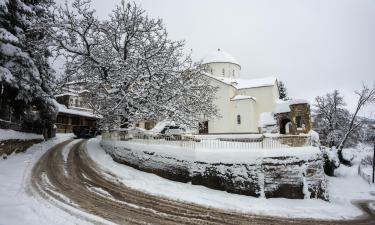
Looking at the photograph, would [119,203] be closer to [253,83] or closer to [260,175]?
[260,175]

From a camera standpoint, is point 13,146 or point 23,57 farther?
point 23,57

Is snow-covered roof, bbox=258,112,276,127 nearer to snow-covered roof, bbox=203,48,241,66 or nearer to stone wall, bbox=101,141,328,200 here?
snow-covered roof, bbox=203,48,241,66

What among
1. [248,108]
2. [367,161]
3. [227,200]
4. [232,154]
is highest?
[248,108]

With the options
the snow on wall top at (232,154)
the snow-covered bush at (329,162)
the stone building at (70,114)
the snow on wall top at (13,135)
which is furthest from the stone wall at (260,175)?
the stone building at (70,114)

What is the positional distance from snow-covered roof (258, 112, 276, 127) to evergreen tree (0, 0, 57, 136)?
26.7 meters

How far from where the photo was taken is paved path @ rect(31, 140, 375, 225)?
895cm

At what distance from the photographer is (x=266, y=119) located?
38000 mm

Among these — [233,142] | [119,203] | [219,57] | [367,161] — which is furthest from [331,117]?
[119,203]

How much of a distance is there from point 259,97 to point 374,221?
94.2ft

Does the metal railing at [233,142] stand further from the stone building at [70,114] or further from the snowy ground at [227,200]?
→ the stone building at [70,114]

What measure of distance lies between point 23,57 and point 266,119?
30.3 m

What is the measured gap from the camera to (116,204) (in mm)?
9797

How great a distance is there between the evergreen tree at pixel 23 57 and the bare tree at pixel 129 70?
1599 mm

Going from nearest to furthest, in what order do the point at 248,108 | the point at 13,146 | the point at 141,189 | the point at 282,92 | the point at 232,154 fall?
the point at 141,189 < the point at 232,154 < the point at 13,146 < the point at 248,108 < the point at 282,92
